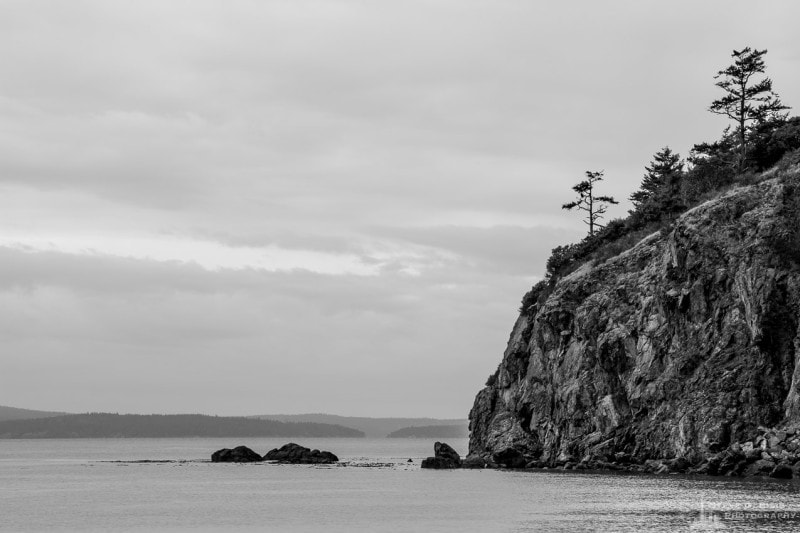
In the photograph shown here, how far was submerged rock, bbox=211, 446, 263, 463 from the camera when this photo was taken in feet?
535

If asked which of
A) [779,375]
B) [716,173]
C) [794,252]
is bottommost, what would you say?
[779,375]

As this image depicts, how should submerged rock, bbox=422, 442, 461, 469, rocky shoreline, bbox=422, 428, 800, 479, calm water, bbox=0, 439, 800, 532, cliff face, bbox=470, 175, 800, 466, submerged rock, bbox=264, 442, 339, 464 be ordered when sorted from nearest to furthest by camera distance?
calm water, bbox=0, 439, 800, 532
rocky shoreline, bbox=422, 428, 800, 479
cliff face, bbox=470, 175, 800, 466
submerged rock, bbox=422, 442, 461, 469
submerged rock, bbox=264, 442, 339, 464

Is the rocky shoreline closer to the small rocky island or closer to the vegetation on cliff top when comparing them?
the vegetation on cliff top

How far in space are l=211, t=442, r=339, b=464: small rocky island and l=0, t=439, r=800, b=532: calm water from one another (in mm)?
41944

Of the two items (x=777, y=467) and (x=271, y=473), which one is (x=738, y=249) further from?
(x=271, y=473)

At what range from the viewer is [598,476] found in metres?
89.6

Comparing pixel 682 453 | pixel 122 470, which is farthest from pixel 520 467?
pixel 122 470

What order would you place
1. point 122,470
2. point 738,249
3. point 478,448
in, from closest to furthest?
point 738,249, point 478,448, point 122,470

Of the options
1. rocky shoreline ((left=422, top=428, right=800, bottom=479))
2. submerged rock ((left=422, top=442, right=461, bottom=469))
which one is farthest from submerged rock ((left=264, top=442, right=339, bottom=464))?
rocky shoreline ((left=422, top=428, right=800, bottom=479))

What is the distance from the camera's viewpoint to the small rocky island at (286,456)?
154m

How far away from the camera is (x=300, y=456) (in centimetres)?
15725

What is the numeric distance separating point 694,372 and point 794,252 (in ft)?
44.4

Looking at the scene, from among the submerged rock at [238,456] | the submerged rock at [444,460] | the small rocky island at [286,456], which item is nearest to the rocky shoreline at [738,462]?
the submerged rock at [444,460]

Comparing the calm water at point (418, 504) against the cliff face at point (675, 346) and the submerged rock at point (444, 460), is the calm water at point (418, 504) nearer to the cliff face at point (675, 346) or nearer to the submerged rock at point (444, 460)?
the cliff face at point (675, 346)
